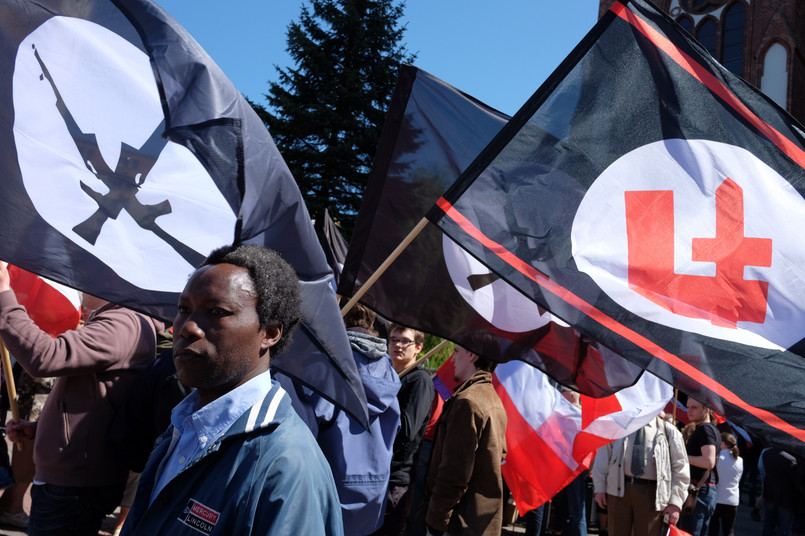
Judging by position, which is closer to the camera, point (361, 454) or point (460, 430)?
point (361, 454)

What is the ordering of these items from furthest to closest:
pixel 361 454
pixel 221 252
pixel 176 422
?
pixel 361 454
pixel 221 252
pixel 176 422

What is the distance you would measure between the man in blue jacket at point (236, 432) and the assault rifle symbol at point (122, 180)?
123cm

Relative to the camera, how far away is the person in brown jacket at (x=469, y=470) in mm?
4523

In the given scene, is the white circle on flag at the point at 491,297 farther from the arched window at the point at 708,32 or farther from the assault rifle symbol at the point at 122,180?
the arched window at the point at 708,32

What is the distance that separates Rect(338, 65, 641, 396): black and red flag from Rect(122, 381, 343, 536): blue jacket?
97.7 inches

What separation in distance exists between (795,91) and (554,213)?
2899 centimetres

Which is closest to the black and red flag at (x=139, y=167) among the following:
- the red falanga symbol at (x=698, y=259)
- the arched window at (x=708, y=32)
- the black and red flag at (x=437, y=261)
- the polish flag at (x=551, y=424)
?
the black and red flag at (x=437, y=261)

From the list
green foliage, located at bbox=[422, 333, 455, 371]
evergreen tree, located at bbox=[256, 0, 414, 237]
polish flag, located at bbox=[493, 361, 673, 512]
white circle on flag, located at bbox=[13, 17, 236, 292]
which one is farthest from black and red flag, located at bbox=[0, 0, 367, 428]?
evergreen tree, located at bbox=[256, 0, 414, 237]

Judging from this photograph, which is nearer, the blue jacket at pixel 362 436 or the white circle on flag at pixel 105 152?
the white circle on flag at pixel 105 152

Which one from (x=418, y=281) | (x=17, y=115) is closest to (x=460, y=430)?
(x=418, y=281)

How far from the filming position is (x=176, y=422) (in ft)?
6.11

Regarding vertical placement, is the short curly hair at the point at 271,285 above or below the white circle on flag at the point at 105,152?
below

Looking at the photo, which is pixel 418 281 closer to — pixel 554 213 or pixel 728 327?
pixel 554 213

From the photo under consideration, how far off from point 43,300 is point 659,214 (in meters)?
3.33
